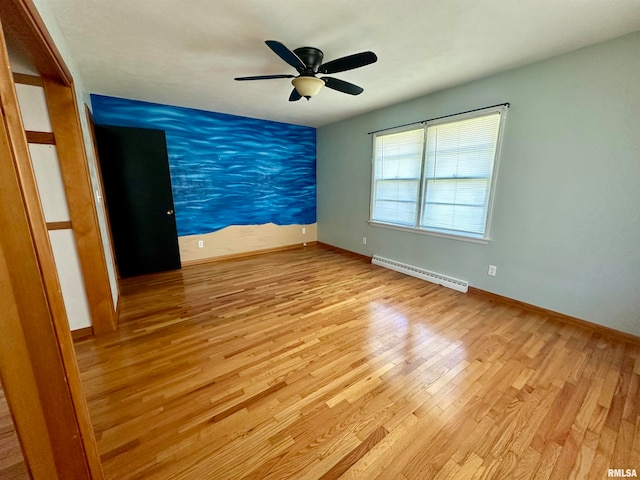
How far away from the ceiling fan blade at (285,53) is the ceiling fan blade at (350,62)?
20 centimetres

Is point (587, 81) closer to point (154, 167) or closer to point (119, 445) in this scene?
point (119, 445)

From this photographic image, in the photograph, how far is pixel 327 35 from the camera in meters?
1.92

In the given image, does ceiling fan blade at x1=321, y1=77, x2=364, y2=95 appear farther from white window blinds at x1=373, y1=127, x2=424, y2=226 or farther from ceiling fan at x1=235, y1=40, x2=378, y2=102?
white window blinds at x1=373, y1=127, x2=424, y2=226

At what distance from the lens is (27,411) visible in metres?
0.76

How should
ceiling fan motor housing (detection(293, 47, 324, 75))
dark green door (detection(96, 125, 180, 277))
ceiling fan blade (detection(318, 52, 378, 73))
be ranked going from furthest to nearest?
dark green door (detection(96, 125, 180, 277)) → ceiling fan motor housing (detection(293, 47, 324, 75)) → ceiling fan blade (detection(318, 52, 378, 73))

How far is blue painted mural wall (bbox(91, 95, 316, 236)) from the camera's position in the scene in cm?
366

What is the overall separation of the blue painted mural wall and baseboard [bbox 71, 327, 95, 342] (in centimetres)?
203

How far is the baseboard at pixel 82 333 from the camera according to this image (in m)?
2.13

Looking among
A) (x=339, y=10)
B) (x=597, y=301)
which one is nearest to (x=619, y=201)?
(x=597, y=301)

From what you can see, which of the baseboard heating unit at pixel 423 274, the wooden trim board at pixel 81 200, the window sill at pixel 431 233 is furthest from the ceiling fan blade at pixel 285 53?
the baseboard heating unit at pixel 423 274

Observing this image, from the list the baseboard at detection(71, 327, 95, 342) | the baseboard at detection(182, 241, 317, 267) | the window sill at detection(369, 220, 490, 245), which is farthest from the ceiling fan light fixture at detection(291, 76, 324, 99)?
the baseboard at detection(182, 241, 317, 267)

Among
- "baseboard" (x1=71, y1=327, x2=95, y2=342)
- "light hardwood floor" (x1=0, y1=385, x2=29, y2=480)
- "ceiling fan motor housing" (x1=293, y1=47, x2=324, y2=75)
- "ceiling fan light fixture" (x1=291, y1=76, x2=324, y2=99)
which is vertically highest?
"ceiling fan motor housing" (x1=293, y1=47, x2=324, y2=75)

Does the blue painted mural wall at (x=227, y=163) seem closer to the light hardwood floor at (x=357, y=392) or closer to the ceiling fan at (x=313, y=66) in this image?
the light hardwood floor at (x=357, y=392)

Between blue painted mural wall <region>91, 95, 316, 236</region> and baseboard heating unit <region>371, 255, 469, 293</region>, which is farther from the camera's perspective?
blue painted mural wall <region>91, 95, 316, 236</region>
